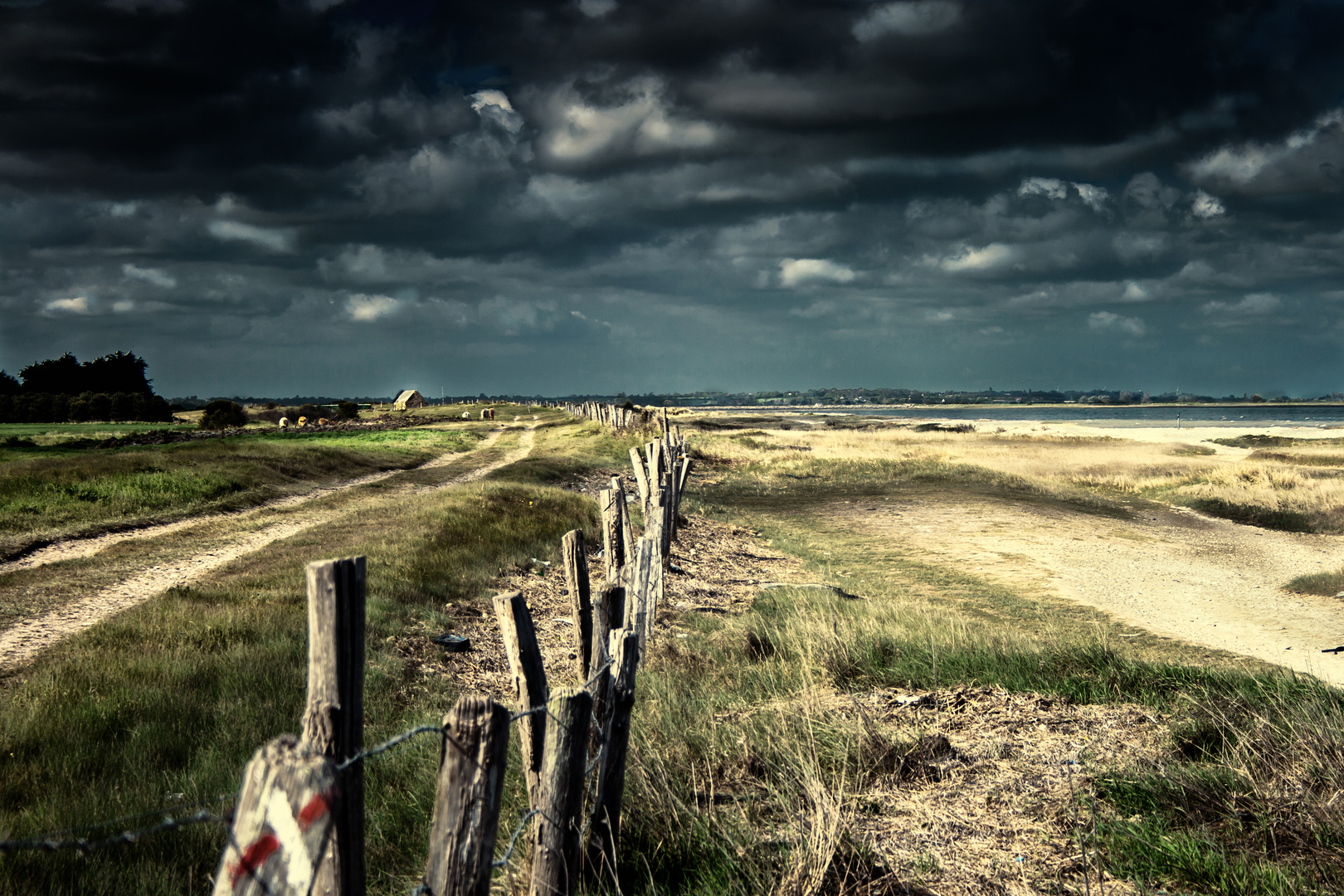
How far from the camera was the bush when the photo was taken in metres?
50.2

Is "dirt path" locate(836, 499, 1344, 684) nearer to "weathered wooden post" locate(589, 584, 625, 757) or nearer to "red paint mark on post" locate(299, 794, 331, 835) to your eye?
"weathered wooden post" locate(589, 584, 625, 757)

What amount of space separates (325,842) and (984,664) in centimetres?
642

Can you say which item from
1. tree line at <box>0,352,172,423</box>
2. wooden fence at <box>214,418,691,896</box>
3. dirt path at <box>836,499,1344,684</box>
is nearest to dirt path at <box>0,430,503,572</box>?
wooden fence at <box>214,418,691,896</box>

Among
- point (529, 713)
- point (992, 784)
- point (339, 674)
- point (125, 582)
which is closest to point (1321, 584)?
point (992, 784)

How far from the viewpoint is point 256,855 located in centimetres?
170

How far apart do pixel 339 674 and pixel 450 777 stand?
17.3 inches

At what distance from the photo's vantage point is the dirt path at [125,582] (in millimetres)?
8000

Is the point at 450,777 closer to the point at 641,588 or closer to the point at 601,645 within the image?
the point at 601,645

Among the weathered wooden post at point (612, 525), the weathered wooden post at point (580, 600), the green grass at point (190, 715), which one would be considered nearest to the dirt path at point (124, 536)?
the green grass at point (190, 715)

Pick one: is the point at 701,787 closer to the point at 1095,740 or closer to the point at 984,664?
the point at 1095,740

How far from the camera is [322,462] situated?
93.0 ft

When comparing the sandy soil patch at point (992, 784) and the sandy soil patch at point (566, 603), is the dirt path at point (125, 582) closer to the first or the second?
the sandy soil patch at point (566, 603)

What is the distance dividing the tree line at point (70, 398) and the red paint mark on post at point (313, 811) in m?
67.8

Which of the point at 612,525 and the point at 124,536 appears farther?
the point at 124,536
